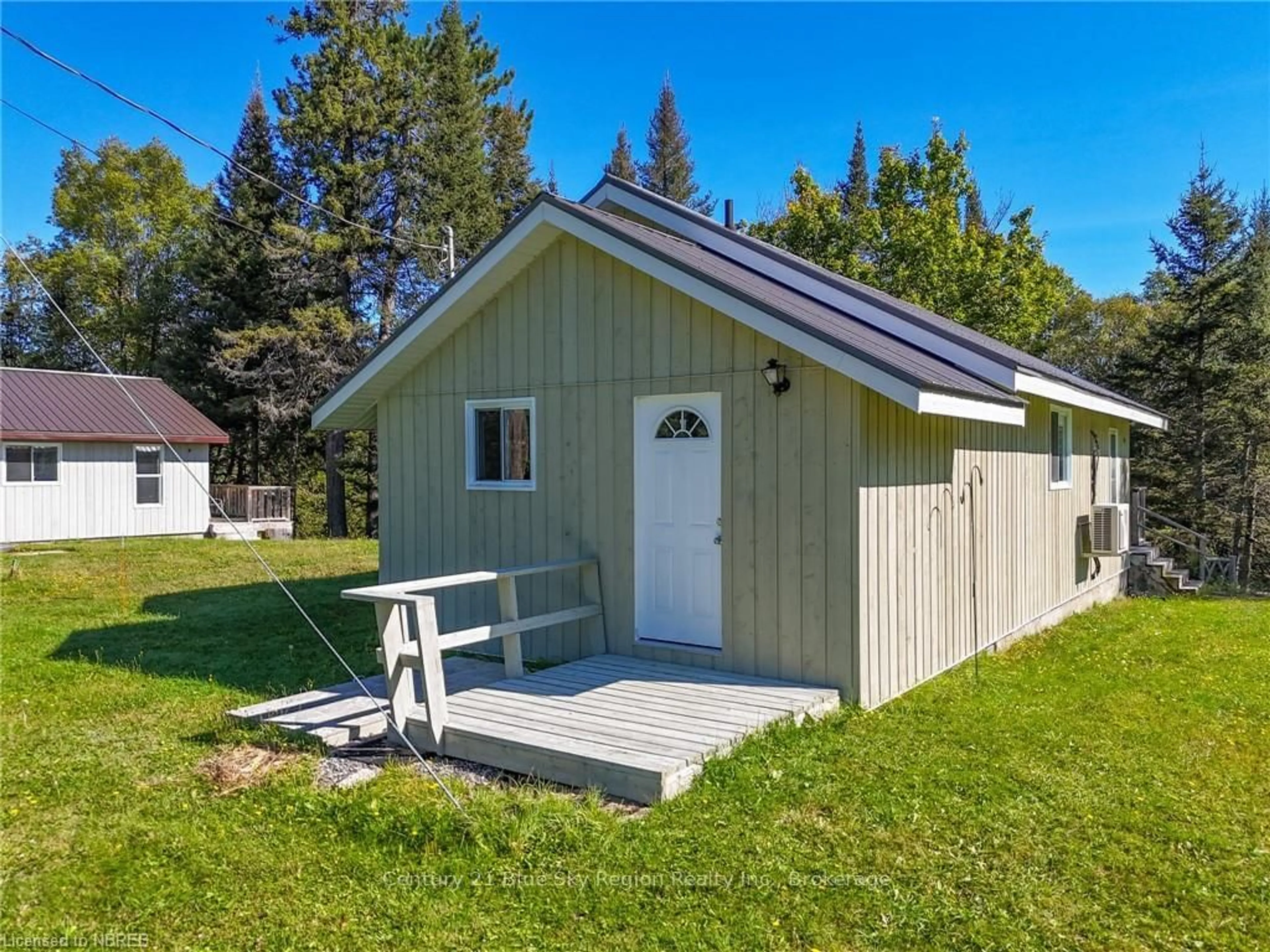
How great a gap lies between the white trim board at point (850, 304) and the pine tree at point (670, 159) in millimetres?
23564

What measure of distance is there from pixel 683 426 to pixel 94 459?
16993 millimetres

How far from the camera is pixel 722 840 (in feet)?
12.5

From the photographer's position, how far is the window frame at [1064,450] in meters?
9.91

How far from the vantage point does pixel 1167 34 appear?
10648 millimetres

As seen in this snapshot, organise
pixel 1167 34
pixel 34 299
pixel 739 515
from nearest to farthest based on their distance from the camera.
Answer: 1. pixel 739 515
2. pixel 1167 34
3. pixel 34 299

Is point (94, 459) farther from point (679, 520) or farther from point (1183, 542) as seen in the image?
point (1183, 542)

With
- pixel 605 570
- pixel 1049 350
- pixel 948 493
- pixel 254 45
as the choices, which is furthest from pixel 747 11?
pixel 1049 350

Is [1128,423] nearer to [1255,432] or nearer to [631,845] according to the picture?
[1255,432]

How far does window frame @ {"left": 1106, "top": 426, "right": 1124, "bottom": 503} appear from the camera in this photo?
12.9 meters

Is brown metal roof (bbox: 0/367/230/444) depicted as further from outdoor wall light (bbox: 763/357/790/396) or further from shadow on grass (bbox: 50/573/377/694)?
outdoor wall light (bbox: 763/357/790/396)

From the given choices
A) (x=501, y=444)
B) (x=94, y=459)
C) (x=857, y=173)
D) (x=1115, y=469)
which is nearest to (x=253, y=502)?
(x=94, y=459)

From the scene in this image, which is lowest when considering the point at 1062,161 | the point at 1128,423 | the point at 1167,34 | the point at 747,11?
the point at 1128,423

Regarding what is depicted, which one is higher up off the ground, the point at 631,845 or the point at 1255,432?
the point at 1255,432

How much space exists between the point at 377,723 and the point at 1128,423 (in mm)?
13779
